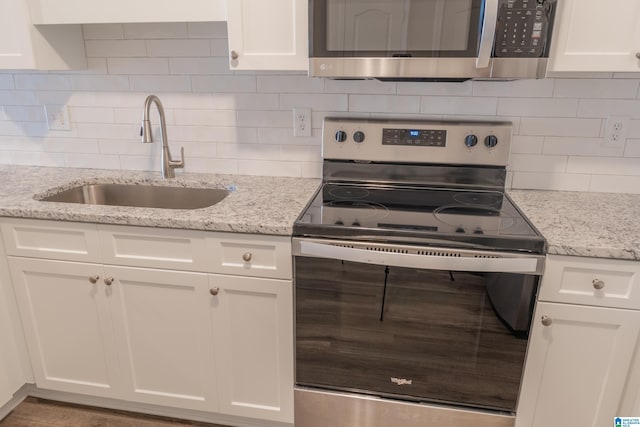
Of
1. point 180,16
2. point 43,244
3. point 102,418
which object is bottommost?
point 102,418

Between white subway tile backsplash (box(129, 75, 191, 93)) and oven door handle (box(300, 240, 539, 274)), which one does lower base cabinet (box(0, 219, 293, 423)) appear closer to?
oven door handle (box(300, 240, 539, 274))

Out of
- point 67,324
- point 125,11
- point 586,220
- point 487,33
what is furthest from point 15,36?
point 586,220

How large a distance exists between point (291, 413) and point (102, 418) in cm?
82

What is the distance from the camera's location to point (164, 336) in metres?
1.66

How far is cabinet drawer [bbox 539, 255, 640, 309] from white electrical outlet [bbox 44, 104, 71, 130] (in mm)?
2110

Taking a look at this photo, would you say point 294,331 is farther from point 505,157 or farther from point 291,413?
point 505,157

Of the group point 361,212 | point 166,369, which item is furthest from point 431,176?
point 166,369

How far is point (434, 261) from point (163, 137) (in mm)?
1267

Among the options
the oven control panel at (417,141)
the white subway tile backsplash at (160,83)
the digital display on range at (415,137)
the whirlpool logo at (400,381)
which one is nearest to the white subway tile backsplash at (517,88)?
the oven control panel at (417,141)

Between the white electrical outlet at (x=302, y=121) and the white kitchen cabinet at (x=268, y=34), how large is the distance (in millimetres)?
352

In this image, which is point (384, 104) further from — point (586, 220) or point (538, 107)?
point (586, 220)

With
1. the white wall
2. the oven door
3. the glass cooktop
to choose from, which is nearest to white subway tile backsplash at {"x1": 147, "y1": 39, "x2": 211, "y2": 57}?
the white wall

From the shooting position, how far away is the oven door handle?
1.31 metres

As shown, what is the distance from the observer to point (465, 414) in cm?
150
